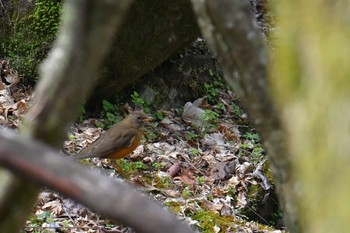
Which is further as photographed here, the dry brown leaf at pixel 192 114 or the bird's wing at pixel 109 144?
the dry brown leaf at pixel 192 114

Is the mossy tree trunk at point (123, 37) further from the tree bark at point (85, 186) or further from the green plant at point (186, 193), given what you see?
the tree bark at point (85, 186)

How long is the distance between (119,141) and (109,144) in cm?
16

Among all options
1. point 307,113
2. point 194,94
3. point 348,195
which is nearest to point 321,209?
point 348,195

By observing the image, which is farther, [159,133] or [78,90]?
[159,133]

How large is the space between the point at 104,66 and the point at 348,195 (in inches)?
246

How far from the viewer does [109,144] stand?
638 centimetres

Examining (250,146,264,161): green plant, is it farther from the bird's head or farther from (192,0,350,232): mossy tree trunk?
(192,0,350,232): mossy tree trunk

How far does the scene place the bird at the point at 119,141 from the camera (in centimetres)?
631

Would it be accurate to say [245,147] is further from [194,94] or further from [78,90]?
[78,90]

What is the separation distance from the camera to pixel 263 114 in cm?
187

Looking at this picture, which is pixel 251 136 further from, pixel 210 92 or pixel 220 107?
pixel 210 92

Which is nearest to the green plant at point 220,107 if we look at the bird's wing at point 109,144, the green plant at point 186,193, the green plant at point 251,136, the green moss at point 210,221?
the green plant at point 251,136

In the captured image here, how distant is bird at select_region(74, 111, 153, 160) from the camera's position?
631 cm

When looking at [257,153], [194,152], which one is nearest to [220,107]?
[257,153]
